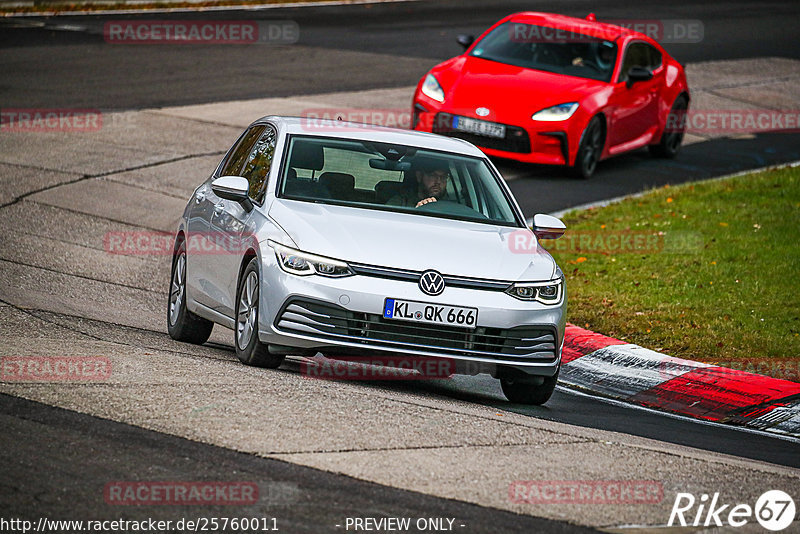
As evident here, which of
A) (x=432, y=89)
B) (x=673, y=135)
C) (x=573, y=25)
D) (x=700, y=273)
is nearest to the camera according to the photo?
(x=700, y=273)

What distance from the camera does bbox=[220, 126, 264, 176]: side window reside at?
939 centimetres

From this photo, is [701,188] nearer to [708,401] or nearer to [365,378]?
[708,401]

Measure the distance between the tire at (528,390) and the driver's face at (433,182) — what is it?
131 cm

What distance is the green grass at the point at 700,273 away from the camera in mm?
10211

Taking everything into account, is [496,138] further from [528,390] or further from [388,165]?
[528,390]

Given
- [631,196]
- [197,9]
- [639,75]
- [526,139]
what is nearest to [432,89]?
[526,139]

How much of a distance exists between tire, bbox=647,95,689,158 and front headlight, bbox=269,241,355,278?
11874 millimetres

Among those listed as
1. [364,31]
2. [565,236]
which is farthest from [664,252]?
[364,31]

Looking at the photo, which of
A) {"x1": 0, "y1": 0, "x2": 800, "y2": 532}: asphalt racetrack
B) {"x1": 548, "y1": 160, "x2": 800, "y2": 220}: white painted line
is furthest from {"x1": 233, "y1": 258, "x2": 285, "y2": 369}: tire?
{"x1": 548, "y1": 160, "x2": 800, "y2": 220}: white painted line

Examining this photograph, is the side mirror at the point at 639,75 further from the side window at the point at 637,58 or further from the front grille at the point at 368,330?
the front grille at the point at 368,330

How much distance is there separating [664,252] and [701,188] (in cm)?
340

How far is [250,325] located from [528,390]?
1814 millimetres

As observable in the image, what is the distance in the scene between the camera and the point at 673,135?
18844mm

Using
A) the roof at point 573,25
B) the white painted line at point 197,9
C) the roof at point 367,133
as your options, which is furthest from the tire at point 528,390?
the white painted line at point 197,9
